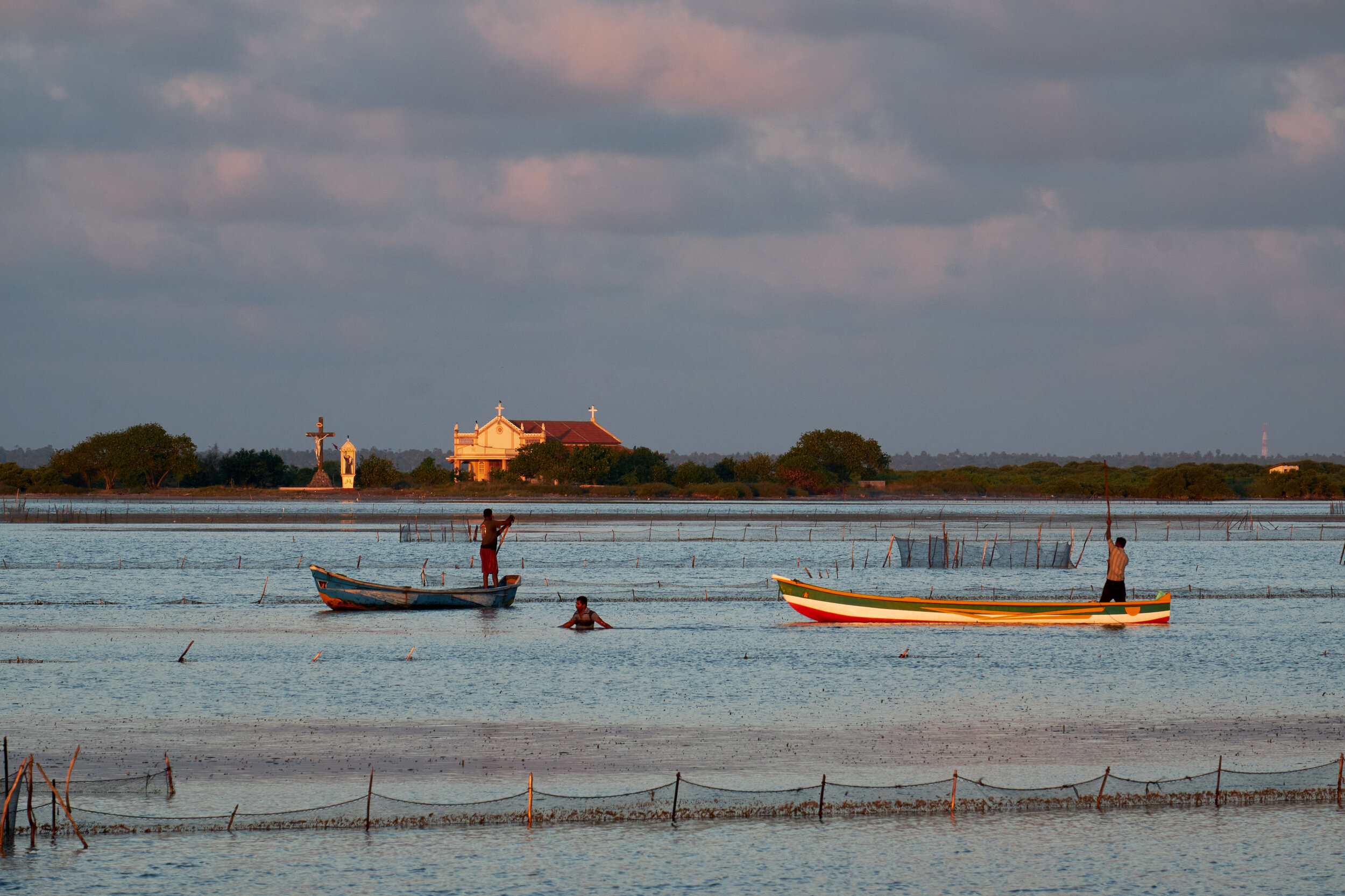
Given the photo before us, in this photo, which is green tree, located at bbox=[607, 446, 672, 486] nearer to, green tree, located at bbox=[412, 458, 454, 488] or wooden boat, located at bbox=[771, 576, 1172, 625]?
green tree, located at bbox=[412, 458, 454, 488]

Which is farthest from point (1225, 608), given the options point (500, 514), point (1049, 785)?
point (500, 514)

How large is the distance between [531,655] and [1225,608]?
20.9 m

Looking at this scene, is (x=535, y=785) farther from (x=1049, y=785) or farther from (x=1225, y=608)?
(x=1225, y=608)

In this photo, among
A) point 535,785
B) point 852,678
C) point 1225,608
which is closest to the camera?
point 535,785

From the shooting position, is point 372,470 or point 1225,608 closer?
point 1225,608

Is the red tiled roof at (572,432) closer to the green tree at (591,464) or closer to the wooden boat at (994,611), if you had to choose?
the green tree at (591,464)

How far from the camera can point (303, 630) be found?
3141 cm

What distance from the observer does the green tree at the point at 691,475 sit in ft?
487

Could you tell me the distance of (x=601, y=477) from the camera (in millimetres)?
137875

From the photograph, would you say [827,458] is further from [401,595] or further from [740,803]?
[740,803]

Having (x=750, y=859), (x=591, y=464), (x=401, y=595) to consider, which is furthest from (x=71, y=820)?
(x=591, y=464)

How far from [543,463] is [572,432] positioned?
435 inches

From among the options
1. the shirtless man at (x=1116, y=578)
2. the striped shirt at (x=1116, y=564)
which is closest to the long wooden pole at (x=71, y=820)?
the striped shirt at (x=1116, y=564)

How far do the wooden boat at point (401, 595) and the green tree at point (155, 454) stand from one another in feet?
391
